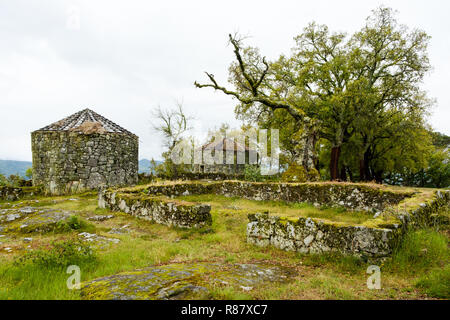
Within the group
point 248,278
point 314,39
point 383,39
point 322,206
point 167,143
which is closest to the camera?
point 248,278

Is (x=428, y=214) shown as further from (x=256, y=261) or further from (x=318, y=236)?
(x=256, y=261)

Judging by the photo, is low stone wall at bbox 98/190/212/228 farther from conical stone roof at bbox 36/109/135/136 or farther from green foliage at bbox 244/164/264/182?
green foliage at bbox 244/164/264/182

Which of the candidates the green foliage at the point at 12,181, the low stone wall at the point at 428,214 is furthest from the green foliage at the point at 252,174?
the green foliage at the point at 12,181

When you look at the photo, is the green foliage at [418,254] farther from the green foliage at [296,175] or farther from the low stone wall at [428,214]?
the green foliage at [296,175]

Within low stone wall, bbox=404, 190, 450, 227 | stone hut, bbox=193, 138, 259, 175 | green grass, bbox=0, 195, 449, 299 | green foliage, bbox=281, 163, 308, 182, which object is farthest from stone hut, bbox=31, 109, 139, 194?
stone hut, bbox=193, 138, 259, 175

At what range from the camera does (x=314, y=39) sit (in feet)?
82.1

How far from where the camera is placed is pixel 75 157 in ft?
62.5

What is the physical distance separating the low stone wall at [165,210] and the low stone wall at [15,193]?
955cm

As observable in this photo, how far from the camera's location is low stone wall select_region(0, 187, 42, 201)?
16219 mm

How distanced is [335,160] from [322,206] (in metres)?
15.6

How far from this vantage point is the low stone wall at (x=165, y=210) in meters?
8.42

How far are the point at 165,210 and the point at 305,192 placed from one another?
671 centimetres
